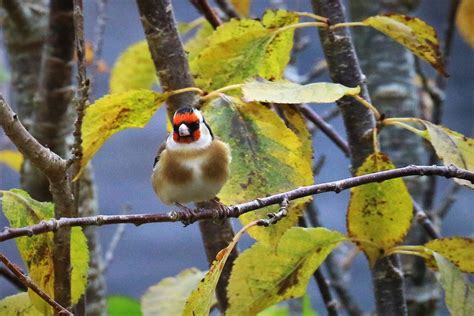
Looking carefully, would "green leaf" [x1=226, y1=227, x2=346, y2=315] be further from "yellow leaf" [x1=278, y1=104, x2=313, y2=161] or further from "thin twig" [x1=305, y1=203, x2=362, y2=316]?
"thin twig" [x1=305, y1=203, x2=362, y2=316]

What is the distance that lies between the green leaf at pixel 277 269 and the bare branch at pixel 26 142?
24 centimetres

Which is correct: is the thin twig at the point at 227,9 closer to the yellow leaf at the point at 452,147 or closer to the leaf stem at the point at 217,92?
the leaf stem at the point at 217,92

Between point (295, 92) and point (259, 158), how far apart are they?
83 millimetres

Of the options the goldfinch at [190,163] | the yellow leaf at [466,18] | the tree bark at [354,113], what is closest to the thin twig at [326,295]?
the tree bark at [354,113]

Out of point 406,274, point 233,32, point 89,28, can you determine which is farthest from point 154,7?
point 89,28

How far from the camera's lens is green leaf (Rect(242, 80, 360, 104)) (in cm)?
85

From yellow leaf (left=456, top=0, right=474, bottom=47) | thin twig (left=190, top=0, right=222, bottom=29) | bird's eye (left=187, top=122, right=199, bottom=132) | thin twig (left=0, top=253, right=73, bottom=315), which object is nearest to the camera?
thin twig (left=0, top=253, right=73, bottom=315)

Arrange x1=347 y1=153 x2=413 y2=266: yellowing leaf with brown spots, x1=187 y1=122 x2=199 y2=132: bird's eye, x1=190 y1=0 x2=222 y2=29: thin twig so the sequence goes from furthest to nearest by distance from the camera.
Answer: x1=190 y1=0 x2=222 y2=29: thin twig
x1=187 y1=122 x2=199 y2=132: bird's eye
x1=347 y1=153 x2=413 y2=266: yellowing leaf with brown spots

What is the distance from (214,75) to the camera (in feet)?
3.33

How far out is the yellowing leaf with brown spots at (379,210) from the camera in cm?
96

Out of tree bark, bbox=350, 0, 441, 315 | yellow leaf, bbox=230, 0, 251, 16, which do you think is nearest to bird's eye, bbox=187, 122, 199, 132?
yellow leaf, bbox=230, 0, 251, 16

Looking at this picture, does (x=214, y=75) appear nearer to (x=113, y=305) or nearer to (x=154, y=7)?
(x=154, y=7)

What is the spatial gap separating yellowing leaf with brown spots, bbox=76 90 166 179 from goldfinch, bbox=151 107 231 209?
0.11 metres

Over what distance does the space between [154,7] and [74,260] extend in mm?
327
